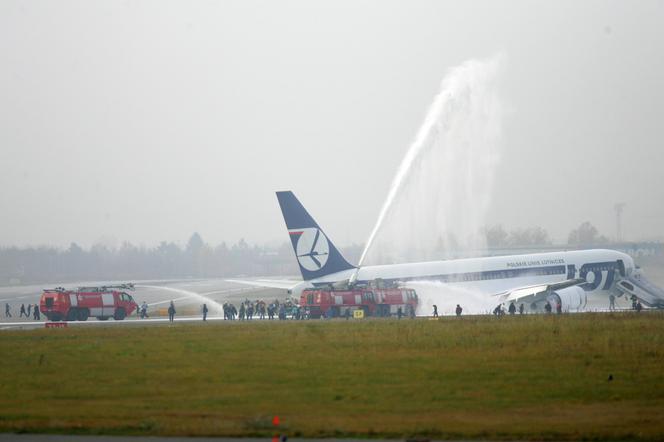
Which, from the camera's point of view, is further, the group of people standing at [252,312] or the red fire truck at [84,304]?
the red fire truck at [84,304]

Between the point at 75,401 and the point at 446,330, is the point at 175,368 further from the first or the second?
the point at 446,330

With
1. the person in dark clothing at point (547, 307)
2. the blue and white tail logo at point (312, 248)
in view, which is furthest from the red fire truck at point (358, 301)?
the person in dark clothing at point (547, 307)

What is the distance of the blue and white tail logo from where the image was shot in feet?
197

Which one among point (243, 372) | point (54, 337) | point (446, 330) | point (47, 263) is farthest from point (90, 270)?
point (243, 372)

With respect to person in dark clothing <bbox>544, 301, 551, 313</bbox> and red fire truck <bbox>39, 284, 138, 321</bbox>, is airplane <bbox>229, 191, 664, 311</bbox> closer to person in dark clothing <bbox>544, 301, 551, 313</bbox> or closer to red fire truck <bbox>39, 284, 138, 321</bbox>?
person in dark clothing <bbox>544, 301, 551, 313</bbox>

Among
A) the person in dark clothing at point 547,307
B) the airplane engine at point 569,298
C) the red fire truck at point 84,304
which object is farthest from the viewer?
the red fire truck at point 84,304

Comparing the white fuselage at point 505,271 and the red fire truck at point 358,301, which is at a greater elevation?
the white fuselage at point 505,271

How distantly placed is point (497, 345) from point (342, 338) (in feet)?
23.7

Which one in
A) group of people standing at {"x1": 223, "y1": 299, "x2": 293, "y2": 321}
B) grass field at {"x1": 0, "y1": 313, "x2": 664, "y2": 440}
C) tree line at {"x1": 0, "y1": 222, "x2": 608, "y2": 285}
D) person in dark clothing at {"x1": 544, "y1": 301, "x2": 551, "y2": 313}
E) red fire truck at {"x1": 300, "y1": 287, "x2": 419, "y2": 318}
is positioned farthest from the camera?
tree line at {"x1": 0, "y1": 222, "x2": 608, "y2": 285}

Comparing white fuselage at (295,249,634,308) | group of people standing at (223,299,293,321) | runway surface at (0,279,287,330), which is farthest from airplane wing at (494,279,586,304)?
runway surface at (0,279,287,330)

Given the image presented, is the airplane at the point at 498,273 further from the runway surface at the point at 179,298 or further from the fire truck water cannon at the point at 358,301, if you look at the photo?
the runway surface at the point at 179,298

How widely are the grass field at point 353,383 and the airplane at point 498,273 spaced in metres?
18.7

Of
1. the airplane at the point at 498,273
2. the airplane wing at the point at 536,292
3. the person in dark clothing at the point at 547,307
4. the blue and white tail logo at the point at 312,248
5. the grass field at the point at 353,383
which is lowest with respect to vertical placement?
the grass field at the point at 353,383

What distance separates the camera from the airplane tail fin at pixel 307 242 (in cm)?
5997
